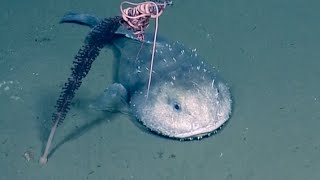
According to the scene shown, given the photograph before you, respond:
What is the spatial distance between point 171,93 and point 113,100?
1108mm

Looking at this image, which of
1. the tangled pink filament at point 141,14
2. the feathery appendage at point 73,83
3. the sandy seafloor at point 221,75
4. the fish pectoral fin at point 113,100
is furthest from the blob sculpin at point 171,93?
the tangled pink filament at point 141,14

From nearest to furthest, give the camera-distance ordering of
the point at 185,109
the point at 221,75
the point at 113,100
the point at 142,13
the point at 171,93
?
the point at 142,13, the point at 185,109, the point at 171,93, the point at 113,100, the point at 221,75

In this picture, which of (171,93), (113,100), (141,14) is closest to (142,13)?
(141,14)

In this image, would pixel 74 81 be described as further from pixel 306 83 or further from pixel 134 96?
pixel 306 83

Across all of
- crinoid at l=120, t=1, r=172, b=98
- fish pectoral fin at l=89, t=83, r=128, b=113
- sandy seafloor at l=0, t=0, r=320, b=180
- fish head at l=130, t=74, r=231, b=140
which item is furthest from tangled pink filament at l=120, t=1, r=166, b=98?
sandy seafloor at l=0, t=0, r=320, b=180

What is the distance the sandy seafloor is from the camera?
5.30 metres

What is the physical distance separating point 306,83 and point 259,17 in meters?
2.35

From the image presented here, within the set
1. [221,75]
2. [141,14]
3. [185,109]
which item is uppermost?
[141,14]

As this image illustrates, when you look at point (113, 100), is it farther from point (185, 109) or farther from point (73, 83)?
point (185, 109)

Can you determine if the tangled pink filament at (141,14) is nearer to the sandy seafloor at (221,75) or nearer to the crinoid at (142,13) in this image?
the crinoid at (142,13)

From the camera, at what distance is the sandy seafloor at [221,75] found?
5297mm

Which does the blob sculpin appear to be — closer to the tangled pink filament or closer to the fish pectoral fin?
the fish pectoral fin

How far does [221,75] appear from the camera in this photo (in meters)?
6.66

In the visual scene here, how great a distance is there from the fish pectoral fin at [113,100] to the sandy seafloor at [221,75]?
0.15 metres
